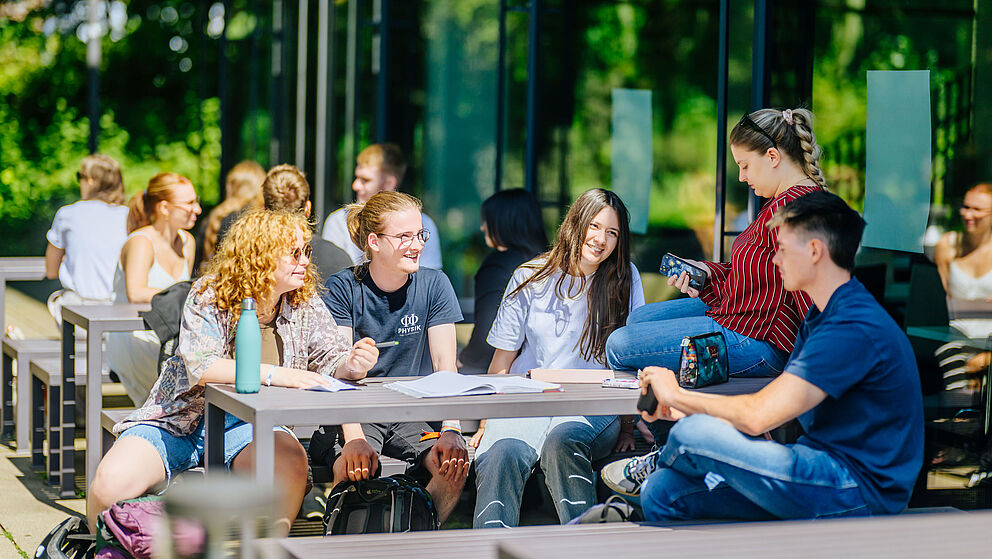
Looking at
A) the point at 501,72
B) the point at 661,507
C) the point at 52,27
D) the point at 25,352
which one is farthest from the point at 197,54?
the point at 661,507

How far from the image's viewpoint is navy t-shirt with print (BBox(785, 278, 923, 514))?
100 inches

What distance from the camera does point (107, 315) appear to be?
4.47m

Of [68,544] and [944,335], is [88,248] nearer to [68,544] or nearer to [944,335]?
→ [68,544]

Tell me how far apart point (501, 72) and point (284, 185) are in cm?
328

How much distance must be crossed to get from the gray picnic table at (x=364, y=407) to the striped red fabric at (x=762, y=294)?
0.21 metres

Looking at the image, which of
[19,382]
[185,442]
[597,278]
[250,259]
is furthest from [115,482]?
[19,382]

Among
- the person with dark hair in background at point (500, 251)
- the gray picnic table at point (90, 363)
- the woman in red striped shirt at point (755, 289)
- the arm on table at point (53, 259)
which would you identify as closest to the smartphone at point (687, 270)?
the woman in red striped shirt at point (755, 289)

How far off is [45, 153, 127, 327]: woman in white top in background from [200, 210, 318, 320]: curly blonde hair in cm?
295

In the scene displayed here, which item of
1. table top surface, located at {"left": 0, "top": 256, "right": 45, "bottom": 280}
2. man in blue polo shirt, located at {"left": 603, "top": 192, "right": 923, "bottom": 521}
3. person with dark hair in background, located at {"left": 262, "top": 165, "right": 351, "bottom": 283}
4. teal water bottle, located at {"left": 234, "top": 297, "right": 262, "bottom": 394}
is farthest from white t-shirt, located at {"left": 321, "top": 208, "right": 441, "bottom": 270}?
man in blue polo shirt, located at {"left": 603, "top": 192, "right": 923, "bottom": 521}

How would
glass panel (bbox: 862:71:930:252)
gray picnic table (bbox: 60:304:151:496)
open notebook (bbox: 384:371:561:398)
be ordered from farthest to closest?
gray picnic table (bbox: 60:304:151:496)
glass panel (bbox: 862:71:930:252)
open notebook (bbox: 384:371:561:398)

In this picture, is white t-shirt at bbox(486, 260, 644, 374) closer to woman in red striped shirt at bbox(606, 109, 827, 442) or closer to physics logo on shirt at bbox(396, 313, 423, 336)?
physics logo on shirt at bbox(396, 313, 423, 336)

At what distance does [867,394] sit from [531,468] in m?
1.27

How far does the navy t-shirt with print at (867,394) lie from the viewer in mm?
2541

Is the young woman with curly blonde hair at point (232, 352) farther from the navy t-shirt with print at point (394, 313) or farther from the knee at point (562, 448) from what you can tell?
the knee at point (562, 448)
